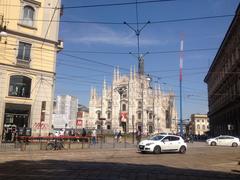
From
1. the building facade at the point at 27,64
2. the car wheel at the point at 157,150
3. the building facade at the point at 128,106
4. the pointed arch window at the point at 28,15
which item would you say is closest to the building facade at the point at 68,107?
the building facade at the point at 27,64

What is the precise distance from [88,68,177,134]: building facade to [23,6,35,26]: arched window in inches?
2948

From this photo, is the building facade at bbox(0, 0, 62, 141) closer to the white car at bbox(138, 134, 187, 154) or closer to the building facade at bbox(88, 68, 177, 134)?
the white car at bbox(138, 134, 187, 154)

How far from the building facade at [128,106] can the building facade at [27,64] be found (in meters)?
73.2

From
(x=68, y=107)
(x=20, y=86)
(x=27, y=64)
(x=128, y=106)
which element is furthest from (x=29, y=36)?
(x=128, y=106)

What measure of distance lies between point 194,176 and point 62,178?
15.2ft

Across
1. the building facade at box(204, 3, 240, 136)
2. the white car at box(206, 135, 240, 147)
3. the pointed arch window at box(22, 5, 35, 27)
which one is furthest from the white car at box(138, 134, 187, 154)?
the building facade at box(204, 3, 240, 136)

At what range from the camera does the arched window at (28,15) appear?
30.9m

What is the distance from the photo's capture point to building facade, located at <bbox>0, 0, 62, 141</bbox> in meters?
29.1

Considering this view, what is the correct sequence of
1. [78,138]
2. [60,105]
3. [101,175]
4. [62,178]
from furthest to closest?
1. [60,105]
2. [78,138]
3. [101,175]
4. [62,178]

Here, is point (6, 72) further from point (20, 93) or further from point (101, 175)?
point (101, 175)

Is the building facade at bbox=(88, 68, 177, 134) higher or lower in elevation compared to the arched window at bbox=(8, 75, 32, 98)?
higher


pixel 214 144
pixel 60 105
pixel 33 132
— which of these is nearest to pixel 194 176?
pixel 33 132

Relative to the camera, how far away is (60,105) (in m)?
55.6

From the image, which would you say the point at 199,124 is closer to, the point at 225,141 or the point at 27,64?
the point at 225,141
